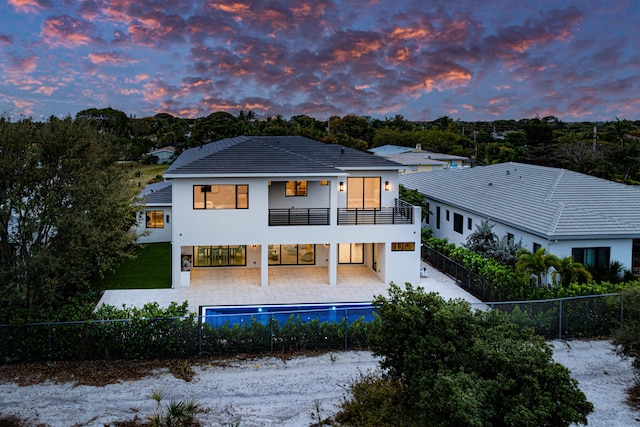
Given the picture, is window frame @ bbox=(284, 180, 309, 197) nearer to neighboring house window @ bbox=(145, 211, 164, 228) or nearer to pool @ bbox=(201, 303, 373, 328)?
neighboring house window @ bbox=(145, 211, 164, 228)

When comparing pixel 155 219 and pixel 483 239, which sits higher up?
pixel 155 219

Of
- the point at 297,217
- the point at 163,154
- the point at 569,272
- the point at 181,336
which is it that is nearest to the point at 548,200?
the point at 569,272

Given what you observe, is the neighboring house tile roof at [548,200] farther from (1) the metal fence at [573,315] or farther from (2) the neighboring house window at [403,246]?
(2) the neighboring house window at [403,246]

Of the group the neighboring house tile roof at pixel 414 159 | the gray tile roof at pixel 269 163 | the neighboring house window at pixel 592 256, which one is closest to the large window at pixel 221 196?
the gray tile roof at pixel 269 163

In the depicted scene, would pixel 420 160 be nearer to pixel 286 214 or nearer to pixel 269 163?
pixel 286 214

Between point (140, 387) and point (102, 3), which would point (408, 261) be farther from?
point (102, 3)

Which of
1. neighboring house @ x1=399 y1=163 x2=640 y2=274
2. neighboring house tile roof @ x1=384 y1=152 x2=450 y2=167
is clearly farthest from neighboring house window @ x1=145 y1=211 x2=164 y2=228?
neighboring house tile roof @ x1=384 y1=152 x2=450 y2=167
